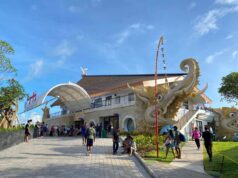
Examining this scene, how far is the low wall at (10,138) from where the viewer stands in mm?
15477

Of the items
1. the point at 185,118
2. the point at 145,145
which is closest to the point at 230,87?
the point at 185,118

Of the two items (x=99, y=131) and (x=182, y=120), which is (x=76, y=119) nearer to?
(x=99, y=131)

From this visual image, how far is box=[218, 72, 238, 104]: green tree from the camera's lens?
3750 centimetres

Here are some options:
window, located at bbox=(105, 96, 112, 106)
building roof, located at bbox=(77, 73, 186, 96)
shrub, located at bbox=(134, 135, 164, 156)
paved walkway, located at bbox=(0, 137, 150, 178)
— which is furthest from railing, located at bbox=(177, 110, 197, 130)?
paved walkway, located at bbox=(0, 137, 150, 178)

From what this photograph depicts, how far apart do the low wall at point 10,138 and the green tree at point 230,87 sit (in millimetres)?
30026

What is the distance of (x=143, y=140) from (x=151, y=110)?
3.91 meters

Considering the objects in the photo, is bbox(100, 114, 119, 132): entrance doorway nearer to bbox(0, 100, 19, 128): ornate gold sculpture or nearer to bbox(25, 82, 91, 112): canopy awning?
bbox(25, 82, 91, 112): canopy awning

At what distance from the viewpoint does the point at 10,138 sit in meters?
16.9

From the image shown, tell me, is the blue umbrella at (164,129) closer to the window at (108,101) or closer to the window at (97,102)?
the window at (108,101)

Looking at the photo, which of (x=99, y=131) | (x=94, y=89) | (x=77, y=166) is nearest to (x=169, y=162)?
(x=77, y=166)

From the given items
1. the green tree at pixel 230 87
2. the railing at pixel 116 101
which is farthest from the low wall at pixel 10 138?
the green tree at pixel 230 87

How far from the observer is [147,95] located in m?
21.3

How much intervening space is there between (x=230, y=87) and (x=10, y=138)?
31.7 meters

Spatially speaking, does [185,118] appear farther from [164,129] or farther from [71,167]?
[71,167]
